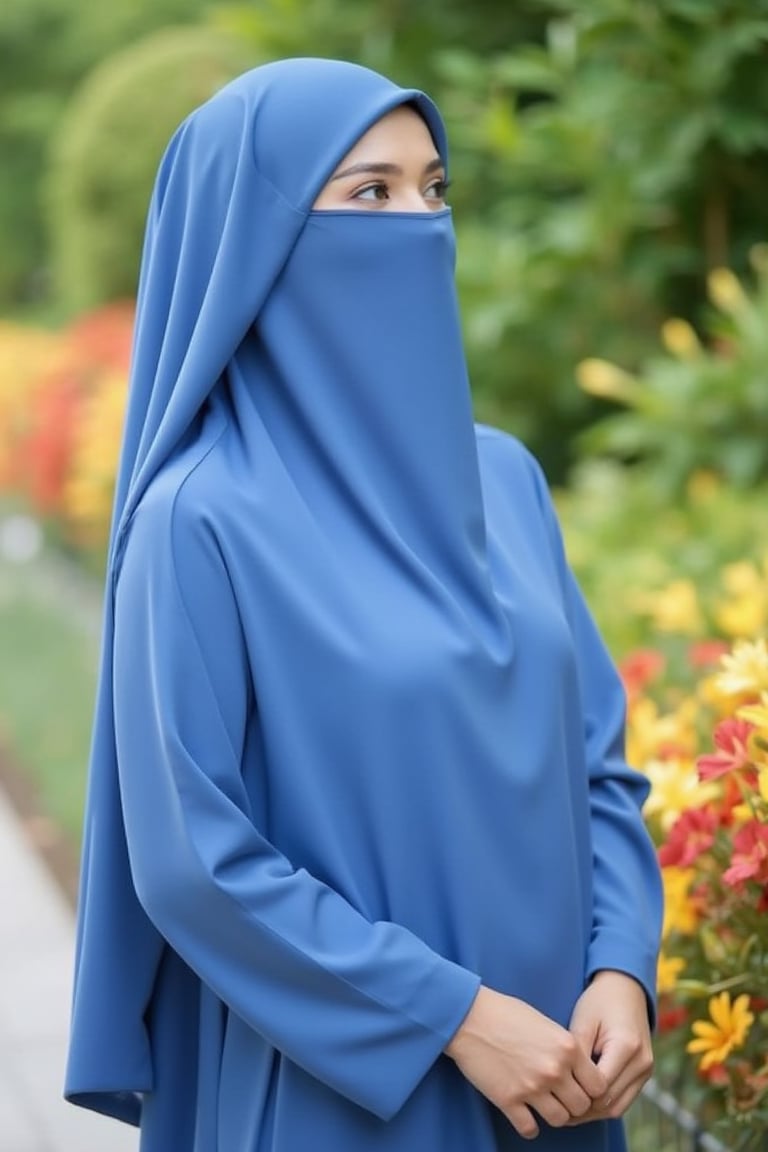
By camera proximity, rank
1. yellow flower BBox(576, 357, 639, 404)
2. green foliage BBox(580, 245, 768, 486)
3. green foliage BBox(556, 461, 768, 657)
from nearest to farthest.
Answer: green foliage BBox(556, 461, 768, 657), green foliage BBox(580, 245, 768, 486), yellow flower BBox(576, 357, 639, 404)

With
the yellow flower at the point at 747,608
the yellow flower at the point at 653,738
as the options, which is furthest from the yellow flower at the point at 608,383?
the yellow flower at the point at 653,738

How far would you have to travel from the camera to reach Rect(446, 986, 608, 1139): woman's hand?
181cm

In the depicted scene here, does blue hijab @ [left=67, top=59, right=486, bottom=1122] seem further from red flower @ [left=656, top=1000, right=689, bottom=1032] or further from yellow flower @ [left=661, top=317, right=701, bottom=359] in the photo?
yellow flower @ [left=661, top=317, right=701, bottom=359]

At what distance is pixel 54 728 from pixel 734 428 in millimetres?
3366

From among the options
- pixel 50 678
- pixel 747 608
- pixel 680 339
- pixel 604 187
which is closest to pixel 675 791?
pixel 747 608

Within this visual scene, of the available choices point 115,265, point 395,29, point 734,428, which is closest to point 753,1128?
point 734,428

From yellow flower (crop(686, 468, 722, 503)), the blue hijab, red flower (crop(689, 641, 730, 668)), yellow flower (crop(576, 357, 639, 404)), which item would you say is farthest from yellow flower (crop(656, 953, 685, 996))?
yellow flower (crop(576, 357, 639, 404))

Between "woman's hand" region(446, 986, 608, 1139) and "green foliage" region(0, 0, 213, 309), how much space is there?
836 inches

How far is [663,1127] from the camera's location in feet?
10.0

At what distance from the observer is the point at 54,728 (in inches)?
274

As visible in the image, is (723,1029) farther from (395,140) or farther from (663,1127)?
(395,140)

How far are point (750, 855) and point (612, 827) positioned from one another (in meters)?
0.19

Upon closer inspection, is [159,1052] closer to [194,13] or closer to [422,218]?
[422,218]

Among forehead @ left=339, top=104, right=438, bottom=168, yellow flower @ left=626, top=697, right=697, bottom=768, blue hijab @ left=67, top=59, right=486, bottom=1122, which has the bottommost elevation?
yellow flower @ left=626, top=697, right=697, bottom=768
